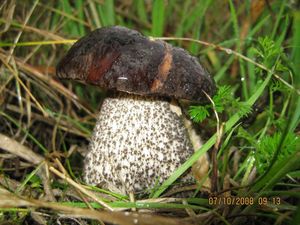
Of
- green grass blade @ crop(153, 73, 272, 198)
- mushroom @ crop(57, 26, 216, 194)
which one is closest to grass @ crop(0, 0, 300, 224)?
green grass blade @ crop(153, 73, 272, 198)

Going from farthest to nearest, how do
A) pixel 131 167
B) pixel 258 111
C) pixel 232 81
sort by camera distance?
pixel 232 81, pixel 258 111, pixel 131 167

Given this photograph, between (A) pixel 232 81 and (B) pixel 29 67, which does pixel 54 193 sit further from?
(A) pixel 232 81

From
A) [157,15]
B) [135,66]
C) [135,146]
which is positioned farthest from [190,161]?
[157,15]

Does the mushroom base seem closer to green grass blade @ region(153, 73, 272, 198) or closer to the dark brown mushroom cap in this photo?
green grass blade @ region(153, 73, 272, 198)

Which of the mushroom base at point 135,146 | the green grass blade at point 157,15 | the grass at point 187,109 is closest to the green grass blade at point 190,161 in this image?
the grass at point 187,109

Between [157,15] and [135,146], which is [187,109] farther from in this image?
[157,15]

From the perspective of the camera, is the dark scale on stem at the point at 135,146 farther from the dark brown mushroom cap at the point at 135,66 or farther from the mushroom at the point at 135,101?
the dark brown mushroom cap at the point at 135,66

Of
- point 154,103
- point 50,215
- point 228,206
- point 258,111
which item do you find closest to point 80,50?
point 154,103
